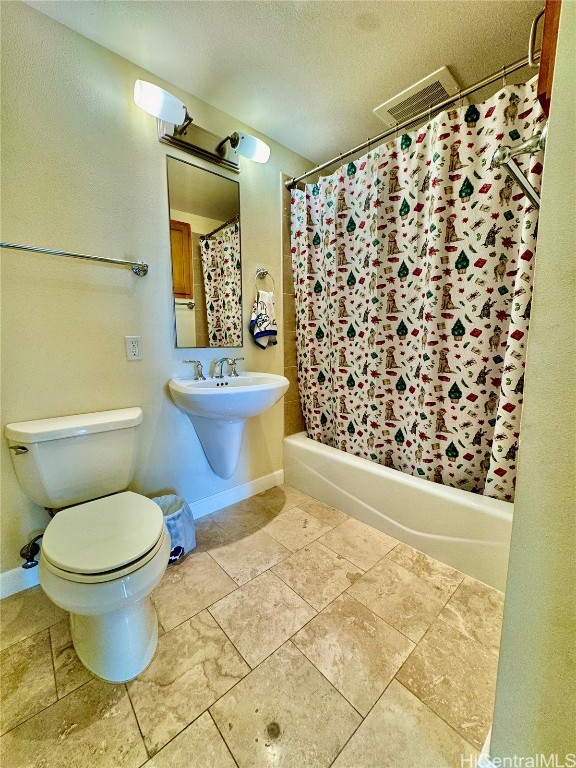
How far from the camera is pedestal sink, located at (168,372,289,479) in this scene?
127 centimetres

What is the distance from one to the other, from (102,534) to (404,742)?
1000 mm

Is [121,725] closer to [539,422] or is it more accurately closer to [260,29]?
[539,422]

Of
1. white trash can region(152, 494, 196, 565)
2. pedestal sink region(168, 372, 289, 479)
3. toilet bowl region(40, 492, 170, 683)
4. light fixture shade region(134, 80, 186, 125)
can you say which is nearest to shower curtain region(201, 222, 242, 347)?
pedestal sink region(168, 372, 289, 479)

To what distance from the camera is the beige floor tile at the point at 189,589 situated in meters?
1.11

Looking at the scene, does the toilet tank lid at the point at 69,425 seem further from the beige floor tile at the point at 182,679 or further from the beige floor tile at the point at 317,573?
the beige floor tile at the point at 317,573

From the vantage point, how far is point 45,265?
115cm

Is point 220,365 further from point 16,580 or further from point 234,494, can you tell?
point 16,580

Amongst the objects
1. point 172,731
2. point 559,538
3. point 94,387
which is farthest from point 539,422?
point 94,387

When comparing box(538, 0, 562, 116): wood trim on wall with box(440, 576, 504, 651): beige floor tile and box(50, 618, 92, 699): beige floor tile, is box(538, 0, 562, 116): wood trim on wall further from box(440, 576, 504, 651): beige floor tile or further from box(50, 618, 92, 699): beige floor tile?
box(50, 618, 92, 699): beige floor tile

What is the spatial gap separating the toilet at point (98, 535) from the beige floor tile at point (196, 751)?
0.24 meters

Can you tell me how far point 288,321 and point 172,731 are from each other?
186cm

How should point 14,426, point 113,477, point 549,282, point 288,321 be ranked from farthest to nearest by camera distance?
point 288,321
point 113,477
point 14,426
point 549,282

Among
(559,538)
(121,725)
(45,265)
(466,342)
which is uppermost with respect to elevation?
(45,265)

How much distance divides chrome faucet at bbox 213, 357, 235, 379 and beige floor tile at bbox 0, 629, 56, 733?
3.99 ft
